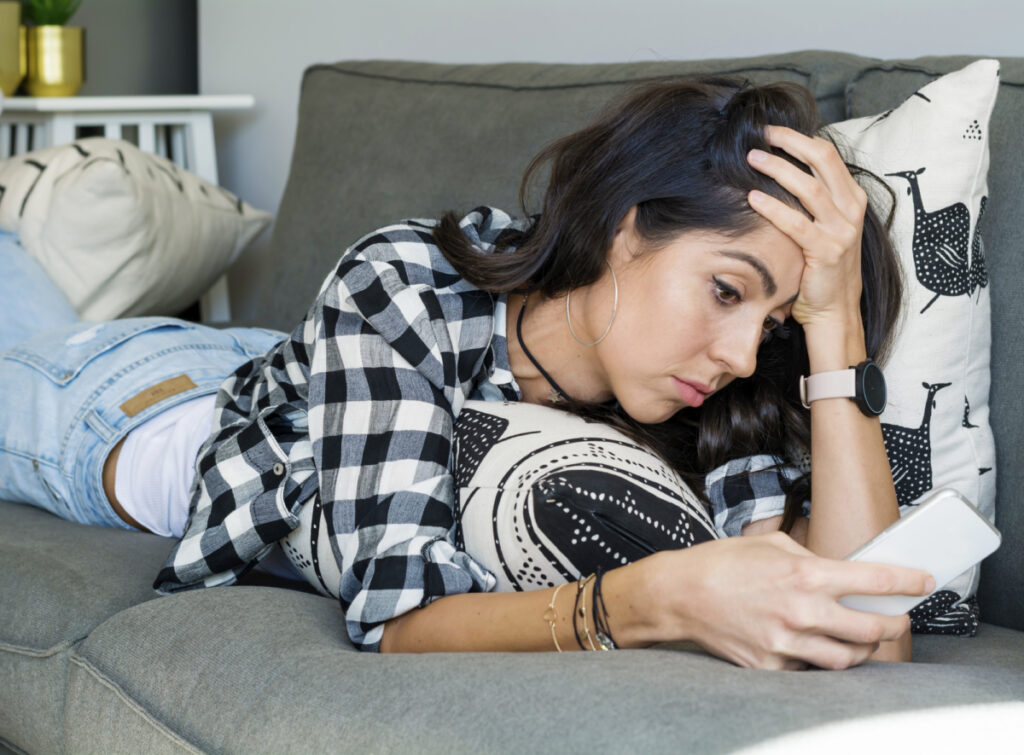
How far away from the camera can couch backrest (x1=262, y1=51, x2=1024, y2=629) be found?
3.93 ft

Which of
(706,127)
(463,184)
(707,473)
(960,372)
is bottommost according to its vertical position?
(707,473)

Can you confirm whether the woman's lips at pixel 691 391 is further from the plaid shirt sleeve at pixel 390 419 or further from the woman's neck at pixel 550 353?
the plaid shirt sleeve at pixel 390 419

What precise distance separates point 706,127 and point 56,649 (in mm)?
849

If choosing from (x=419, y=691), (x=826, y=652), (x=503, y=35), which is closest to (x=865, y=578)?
(x=826, y=652)

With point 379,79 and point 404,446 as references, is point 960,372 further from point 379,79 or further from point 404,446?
point 379,79

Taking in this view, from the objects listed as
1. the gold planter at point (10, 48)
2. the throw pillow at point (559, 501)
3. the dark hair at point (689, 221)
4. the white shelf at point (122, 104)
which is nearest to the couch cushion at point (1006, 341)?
the dark hair at point (689, 221)

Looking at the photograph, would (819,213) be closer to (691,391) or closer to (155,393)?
(691,391)

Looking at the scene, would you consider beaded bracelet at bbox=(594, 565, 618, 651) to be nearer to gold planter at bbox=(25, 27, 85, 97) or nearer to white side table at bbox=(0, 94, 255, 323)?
white side table at bbox=(0, 94, 255, 323)

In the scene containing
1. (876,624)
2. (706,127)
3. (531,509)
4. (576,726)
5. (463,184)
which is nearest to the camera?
(576,726)

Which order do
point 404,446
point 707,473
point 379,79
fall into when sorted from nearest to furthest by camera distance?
point 404,446, point 707,473, point 379,79

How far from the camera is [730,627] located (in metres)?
0.80

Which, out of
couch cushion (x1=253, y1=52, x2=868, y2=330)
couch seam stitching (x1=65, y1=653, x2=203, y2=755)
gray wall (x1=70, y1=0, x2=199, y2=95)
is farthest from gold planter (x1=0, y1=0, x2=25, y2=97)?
couch seam stitching (x1=65, y1=653, x2=203, y2=755)

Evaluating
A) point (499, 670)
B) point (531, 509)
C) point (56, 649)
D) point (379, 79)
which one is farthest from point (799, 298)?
point (379, 79)

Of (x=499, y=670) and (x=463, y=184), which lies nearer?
(x=499, y=670)
